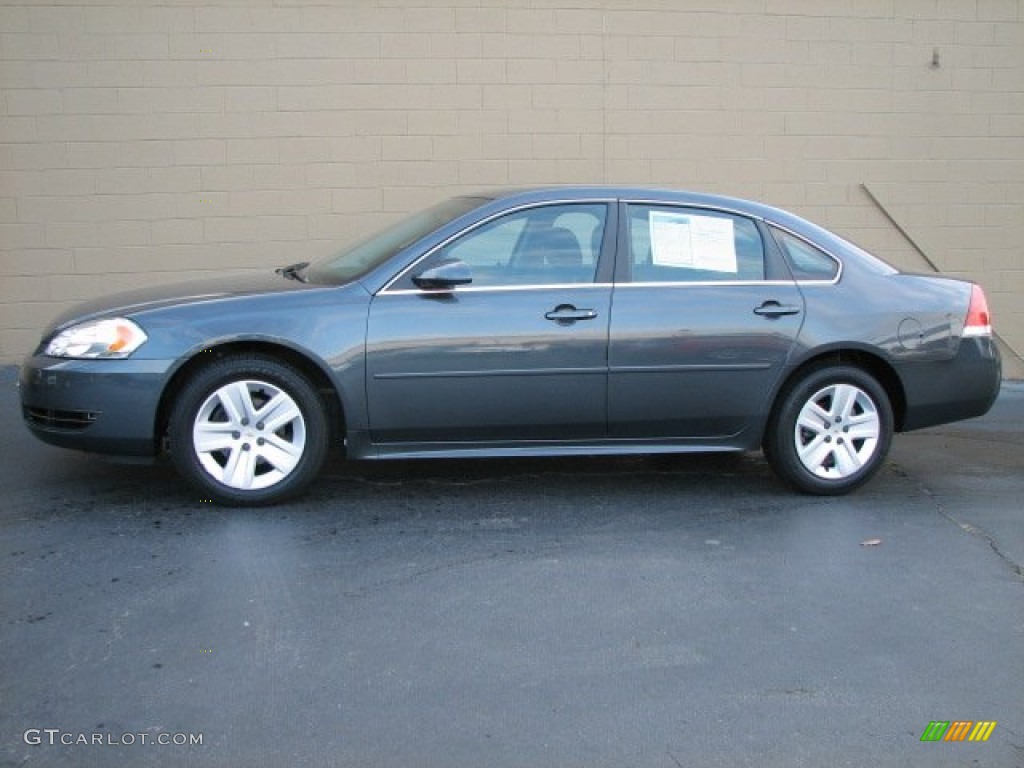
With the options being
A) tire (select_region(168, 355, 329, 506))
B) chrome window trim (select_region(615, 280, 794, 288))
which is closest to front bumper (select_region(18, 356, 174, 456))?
tire (select_region(168, 355, 329, 506))

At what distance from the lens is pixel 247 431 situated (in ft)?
18.8

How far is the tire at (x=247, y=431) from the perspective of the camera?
223 inches

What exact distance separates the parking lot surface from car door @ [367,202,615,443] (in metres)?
0.46

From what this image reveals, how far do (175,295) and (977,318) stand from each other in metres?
4.11

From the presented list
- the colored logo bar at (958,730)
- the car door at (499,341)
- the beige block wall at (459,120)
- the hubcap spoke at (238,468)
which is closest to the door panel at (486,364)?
the car door at (499,341)

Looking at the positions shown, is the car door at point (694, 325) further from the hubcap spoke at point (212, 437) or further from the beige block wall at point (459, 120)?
the beige block wall at point (459, 120)

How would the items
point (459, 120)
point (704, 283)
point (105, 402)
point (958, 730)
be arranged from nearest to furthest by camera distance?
1. point (958, 730)
2. point (105, 402)
3. point (704, 283)
4. point (459, 120)

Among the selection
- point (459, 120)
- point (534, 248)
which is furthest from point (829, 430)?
point (459, 120)

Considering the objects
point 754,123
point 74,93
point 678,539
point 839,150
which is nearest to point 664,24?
point 754,123

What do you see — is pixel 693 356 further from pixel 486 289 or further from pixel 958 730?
pixel 958 730

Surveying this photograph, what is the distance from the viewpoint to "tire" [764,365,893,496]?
6.18 metres

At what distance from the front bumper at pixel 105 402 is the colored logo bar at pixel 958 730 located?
3590 mm

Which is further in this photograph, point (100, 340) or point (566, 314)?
point (566, 314)

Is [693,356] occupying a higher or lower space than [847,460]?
higher
